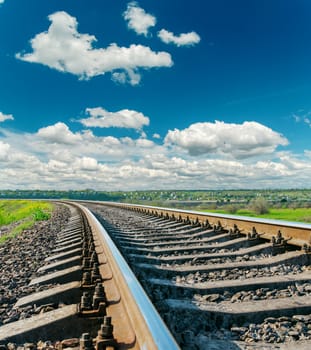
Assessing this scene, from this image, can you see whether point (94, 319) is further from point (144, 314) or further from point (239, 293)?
point (239, 293)

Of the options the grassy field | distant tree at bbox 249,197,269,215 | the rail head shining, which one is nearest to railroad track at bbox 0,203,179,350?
the rail head shining

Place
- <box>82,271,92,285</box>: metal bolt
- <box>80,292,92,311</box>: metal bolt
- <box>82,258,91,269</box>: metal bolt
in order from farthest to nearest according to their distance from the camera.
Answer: <box>82,258,91,269</box>: metal bolt < <box>82,271,92,285</box>: metal bolt < <box>80,292,92,311</box>: metal bolt

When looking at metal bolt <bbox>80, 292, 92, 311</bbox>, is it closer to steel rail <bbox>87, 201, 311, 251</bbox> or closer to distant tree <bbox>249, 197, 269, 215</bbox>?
steel rail <bbox>87, 201, 311, 251</bbox>

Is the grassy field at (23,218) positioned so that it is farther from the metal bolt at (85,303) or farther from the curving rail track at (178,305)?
the metal bolt at (85,303)

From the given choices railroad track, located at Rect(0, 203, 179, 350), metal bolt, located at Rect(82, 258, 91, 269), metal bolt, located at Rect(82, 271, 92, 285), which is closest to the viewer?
railroad track, located at Rect(0, 203, 179, 350)

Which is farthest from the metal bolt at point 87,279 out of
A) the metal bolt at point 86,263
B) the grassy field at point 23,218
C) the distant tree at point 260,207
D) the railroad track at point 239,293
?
the distant tree at point 260,207

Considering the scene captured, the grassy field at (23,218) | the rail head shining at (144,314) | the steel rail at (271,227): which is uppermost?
the steel rail at (271,227)

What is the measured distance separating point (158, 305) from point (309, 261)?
2.42m

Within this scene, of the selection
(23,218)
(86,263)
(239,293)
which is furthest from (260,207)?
(239,293)

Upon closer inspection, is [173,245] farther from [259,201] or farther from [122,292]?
[259,201]

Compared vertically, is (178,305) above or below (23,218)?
above

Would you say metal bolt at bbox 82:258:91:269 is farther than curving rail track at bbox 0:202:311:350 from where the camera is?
Yes

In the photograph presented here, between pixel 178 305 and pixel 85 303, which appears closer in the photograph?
pixel 85 303

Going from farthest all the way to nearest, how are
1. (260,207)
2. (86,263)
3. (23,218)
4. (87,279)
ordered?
(23,218) → (260,207) → (86,263) → (87,279)
